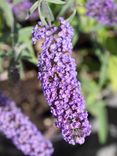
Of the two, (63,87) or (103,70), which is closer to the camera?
(63,87)

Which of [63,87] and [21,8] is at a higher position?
[63,87]

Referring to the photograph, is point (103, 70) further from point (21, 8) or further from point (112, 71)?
point (21, 8)

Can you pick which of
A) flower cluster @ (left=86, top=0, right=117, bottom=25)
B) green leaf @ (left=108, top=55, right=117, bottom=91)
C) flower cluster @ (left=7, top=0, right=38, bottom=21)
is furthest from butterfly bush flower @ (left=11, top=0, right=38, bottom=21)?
green leaf @ (left=108, top=55, right=117, bottom=91)

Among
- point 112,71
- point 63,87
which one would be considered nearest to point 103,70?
point 112,71

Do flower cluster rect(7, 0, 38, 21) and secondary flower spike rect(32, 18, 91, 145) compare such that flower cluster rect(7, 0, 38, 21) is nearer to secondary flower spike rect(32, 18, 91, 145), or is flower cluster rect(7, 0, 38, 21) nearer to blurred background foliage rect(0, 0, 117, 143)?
blurred background foliage rect(0, 0, 117, 143)

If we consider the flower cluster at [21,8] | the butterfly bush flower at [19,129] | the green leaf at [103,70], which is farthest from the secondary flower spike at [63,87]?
the green leaf at [103,70]

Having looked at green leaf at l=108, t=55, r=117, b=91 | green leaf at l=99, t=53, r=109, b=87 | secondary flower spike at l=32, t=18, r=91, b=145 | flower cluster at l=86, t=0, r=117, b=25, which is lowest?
green leaf at l=108, t=55, r=117, b=91
